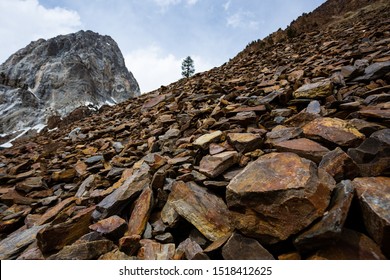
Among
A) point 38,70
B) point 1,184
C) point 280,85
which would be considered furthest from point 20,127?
point 280,85

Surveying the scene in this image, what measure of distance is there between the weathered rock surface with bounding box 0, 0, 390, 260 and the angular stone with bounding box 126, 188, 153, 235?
15 mm

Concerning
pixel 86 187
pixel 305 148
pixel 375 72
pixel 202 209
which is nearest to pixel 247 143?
pixel 305 148

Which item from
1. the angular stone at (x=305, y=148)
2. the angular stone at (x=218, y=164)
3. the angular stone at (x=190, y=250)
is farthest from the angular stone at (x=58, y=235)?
the angular stone at (x=305, y=148)

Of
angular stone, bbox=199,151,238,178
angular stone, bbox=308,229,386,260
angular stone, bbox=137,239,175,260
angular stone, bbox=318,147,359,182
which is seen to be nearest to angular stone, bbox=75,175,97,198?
angular stone, bbox=137,239,175,260

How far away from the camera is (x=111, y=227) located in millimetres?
2430

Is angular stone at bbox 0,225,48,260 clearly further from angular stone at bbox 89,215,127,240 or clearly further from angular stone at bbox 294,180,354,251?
angular stone at bbox 294,180,354,251

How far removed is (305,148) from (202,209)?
56.0 inches

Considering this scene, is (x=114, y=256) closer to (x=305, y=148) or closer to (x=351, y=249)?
(x=351, y=249)

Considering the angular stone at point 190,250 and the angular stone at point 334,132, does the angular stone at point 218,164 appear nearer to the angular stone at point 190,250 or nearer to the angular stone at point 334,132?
the angular stone at point 190,250

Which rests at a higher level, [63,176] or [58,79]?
[58,79]

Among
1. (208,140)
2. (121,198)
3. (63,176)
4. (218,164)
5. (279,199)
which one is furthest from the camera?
(63,176)

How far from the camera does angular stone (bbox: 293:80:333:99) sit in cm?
399

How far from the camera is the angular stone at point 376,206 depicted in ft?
4.87

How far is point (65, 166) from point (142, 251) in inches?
160
